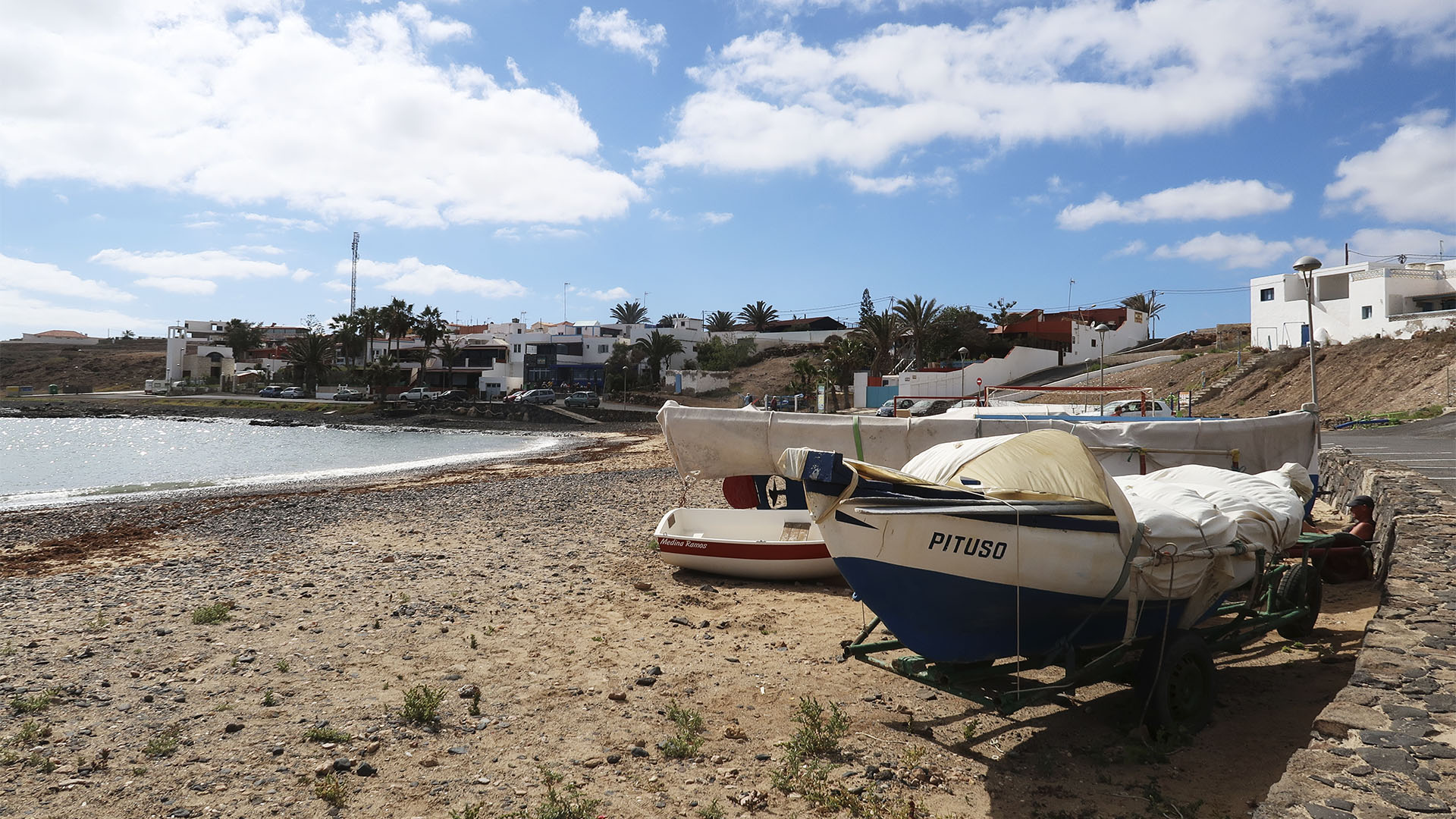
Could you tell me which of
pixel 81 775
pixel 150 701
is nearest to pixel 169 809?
pixel 81 775

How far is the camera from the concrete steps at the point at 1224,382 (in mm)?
44097

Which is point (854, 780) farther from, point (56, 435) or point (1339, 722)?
point (56, 435)

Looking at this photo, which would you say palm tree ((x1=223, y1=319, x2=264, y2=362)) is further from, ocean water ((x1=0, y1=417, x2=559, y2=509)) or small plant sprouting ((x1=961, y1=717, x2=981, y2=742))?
small plant sprouting ((x1=961, y1=717, x2=981, y2=742))

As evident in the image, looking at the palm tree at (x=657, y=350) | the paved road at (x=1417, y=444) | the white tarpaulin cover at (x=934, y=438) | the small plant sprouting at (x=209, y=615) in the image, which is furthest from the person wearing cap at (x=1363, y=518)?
the palm tree at (x=657, y=350)

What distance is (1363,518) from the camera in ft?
35.0

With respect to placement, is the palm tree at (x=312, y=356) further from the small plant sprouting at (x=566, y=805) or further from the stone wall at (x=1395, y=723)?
the stone wall at (x=1395, y=723)

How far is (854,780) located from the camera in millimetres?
6133

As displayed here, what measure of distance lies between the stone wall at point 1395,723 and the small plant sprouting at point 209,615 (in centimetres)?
1147

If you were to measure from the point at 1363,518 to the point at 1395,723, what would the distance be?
7546 millimetres

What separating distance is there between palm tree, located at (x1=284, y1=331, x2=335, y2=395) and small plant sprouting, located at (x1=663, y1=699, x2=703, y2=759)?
105516 millimetres

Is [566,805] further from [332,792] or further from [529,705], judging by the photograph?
[529,705]

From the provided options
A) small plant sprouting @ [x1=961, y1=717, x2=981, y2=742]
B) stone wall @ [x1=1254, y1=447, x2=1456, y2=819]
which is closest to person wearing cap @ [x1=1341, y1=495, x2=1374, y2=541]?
stone wall @ [x1=1254, y1=447, x2=1456, y2=819]

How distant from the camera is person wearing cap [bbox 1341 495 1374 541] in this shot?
34.3ft

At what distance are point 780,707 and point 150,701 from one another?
6076mm
